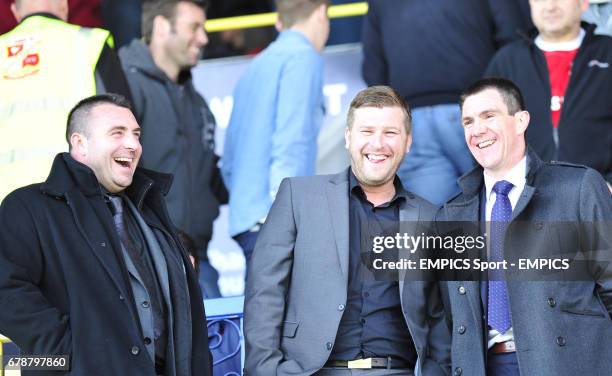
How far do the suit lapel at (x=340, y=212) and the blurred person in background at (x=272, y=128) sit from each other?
43.7 inches

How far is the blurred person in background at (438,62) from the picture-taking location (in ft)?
21.6

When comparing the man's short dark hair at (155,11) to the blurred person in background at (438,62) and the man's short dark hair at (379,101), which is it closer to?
the blurred person in background at (438,62)

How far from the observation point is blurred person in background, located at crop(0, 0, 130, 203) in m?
5.86

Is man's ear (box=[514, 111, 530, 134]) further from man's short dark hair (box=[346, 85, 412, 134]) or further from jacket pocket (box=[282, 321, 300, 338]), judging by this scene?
jacket pocket (box=[282, 321, 300, 338])

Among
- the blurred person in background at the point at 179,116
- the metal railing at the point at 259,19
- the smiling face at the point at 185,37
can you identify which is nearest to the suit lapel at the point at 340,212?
the blurred person in background at the point at 179,116

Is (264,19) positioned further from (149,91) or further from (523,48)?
(523,48)

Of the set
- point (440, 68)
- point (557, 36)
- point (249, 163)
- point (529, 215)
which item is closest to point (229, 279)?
point (249, 163)

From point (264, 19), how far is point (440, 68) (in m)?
1.96

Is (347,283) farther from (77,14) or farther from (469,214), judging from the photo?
(77,14)

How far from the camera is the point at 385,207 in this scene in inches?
208

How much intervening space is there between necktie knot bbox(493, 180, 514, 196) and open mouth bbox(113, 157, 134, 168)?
1.56 meters

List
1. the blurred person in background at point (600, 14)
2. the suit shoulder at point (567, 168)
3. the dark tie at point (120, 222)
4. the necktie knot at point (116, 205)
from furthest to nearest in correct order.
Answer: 1. the blurred person in background at point (600, 14)
2. the suit shoulder at point (567, 168)
3. the necktie knot at point (116, 205)
4. the dark tie at point (120, 222)

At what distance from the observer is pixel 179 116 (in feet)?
22.4

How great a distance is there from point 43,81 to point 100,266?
176 cm
